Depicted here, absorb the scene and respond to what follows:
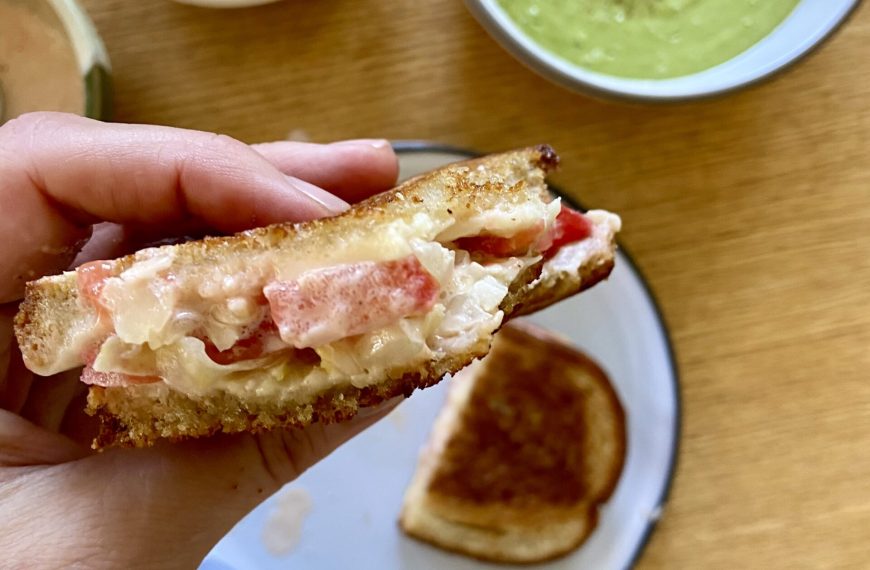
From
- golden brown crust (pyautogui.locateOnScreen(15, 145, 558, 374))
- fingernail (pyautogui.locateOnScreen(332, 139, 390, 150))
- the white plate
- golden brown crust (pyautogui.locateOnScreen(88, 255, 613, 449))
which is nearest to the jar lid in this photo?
fingernail (pyautogui.locateOnScreen(332, 139, 390, 150))

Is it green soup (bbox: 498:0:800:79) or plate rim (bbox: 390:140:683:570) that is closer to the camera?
green soup (bbox: 498:0:800:79)

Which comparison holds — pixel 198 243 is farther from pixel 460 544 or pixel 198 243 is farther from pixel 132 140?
pixel 460 544

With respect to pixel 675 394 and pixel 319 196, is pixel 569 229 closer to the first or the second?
pixel 319 196

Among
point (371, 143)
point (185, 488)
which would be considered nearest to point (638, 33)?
point (371, 143)

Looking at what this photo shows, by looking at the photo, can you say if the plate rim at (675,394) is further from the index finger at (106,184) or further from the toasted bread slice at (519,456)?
the index finger at (106,184)

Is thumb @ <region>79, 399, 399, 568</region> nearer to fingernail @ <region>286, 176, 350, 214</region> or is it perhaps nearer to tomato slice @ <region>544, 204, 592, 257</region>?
fingernail @ <region>286, 176, 350, 214</region>

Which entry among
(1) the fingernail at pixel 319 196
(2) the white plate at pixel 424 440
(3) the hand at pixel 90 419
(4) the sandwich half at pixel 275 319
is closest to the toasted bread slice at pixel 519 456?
(2) the white plate at pixel 424 440
